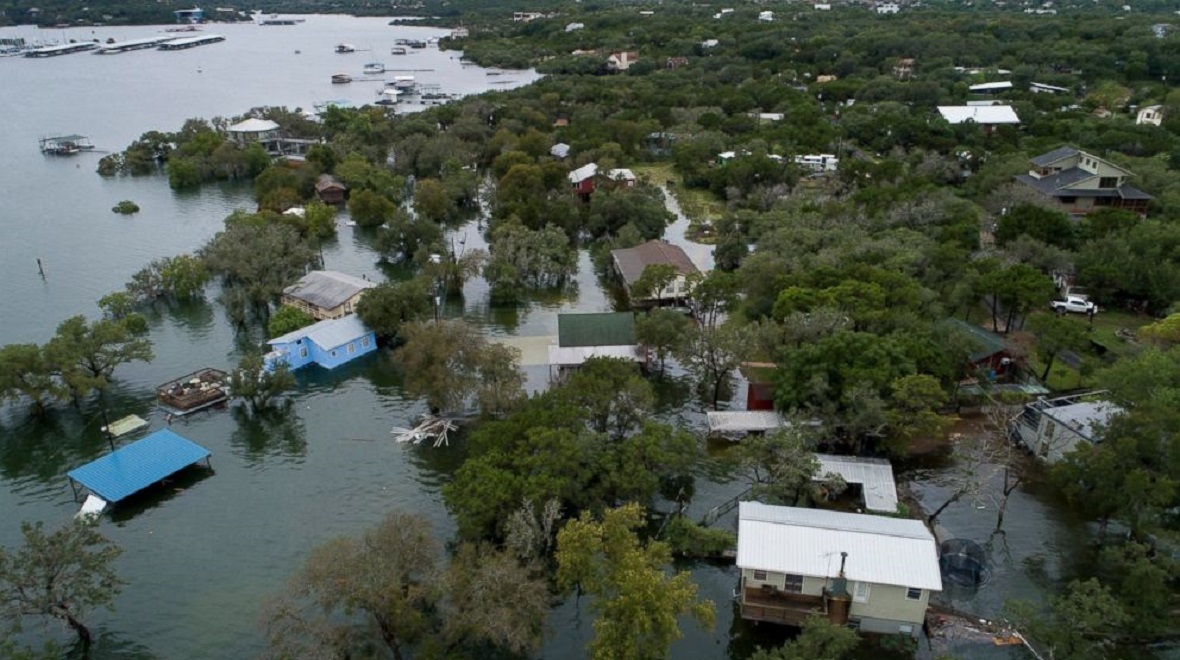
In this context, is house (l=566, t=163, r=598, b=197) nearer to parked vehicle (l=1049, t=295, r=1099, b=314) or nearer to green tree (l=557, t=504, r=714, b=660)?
parked vehicle (l=1049, t=295, r=1099, b=314)

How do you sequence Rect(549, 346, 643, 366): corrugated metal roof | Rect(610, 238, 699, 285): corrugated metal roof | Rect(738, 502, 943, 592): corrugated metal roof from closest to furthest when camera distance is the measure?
1. Rect(738, 502, 943, 592): corrugated metal roof
2. Rect(549, 346, 643, 366): corrugated metal roof
3. Rect(610, 238, 699, 285): corrugated metal roof

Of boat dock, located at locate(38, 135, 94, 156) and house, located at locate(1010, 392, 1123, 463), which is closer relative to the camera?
house, located at locate(1010, 392, 1123, 463)

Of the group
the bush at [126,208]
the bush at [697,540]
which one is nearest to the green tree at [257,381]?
the bush at [697,540]

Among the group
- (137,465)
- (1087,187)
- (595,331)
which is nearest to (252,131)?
(595,331)

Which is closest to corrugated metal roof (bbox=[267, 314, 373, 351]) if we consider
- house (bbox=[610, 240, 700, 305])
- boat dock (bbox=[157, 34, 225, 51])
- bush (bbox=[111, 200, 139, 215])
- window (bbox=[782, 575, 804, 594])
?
house (bbox=[610, 240, 700, 305])

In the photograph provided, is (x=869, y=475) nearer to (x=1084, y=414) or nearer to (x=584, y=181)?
(x=1084, y=414)

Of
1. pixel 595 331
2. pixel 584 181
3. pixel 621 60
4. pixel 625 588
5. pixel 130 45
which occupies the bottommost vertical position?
pixel 595 331

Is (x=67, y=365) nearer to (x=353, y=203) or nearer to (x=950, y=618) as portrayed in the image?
(x=353, y=203)
